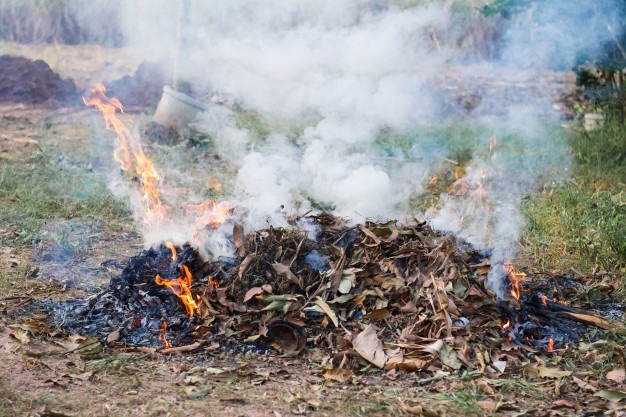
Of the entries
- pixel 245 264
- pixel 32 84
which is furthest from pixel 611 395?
pixel 32 84

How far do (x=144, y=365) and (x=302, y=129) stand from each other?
5338 mm

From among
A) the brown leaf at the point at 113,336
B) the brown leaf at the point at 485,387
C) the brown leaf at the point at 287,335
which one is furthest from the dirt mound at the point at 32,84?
the brown leaf at the point at 485,387

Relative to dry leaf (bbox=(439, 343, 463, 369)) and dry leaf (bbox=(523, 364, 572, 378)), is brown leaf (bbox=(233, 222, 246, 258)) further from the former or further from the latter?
dry leaf (bbox=(523, 364, 572, 378))

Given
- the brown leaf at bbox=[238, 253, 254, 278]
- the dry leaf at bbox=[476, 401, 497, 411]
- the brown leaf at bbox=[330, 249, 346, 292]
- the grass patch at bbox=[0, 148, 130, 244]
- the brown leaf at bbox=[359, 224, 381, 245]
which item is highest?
the brown leaf at bbox=[359, 224, 381, 245]

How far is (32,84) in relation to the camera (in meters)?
10.7

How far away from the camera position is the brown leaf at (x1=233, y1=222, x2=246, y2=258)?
14.5ft

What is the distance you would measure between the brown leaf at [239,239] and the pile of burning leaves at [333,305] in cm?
1

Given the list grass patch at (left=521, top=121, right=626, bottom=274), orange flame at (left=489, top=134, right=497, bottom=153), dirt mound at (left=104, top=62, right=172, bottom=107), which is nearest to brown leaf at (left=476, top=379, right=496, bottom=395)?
grass patch at (left=521, top=121, right=626, bottom=274)

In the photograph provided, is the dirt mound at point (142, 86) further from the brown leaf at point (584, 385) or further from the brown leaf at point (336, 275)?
the brown leaf at point (584, 385)

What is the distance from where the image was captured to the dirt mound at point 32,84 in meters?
10.6

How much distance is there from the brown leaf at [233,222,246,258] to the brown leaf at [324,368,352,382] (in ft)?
3.52

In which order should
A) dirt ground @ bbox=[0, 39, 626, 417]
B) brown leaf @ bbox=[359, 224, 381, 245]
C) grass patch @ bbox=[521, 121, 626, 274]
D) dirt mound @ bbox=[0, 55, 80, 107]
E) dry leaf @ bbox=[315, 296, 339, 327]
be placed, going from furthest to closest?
dirt mound @ bbox=[0, 55, 80, 107] → grass patch @ bbox=[521, 121, 626, 274] → brown leaf @ bbox=[359, 224, 381, 245] → dry leaf @ bbox=[315, 296, 339, 327] → dirt ground @ bbox=[0, 39, 626, 417]

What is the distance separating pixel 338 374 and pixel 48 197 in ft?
13.7

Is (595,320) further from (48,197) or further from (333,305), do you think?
(48,197)
